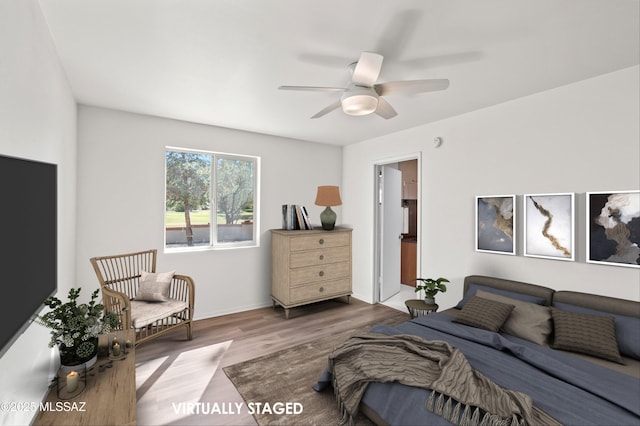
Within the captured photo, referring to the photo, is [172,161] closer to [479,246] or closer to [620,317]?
[479,246]

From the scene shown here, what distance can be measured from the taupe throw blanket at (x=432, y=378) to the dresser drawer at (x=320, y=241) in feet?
5.99

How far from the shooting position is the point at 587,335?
2.01m

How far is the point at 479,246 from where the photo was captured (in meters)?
3.14

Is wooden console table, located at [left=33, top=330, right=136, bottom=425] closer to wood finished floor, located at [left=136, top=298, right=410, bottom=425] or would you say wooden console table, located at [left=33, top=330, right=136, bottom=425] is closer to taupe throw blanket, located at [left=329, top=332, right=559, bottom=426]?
wood finished floor, located at [left=136, top=298, right=410, bottom=425]

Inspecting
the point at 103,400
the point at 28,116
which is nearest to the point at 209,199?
the point at 28,116

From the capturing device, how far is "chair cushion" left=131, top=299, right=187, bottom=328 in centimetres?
260

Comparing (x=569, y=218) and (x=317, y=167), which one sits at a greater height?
(x=317, y=167)

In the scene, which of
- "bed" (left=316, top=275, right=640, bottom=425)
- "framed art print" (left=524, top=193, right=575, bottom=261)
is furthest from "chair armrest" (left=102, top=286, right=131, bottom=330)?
"framed art print" (left=524, top=193, right=575, bottom=261)

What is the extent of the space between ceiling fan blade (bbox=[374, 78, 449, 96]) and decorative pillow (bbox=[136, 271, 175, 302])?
9.08ft

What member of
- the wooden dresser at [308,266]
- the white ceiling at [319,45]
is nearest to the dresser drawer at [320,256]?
the wooden dresser at [308,266]

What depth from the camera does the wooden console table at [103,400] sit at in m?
1.28

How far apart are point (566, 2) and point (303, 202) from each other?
11.8ft

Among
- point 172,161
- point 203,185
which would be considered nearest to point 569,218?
point 203,185

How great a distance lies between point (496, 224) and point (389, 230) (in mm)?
1814
